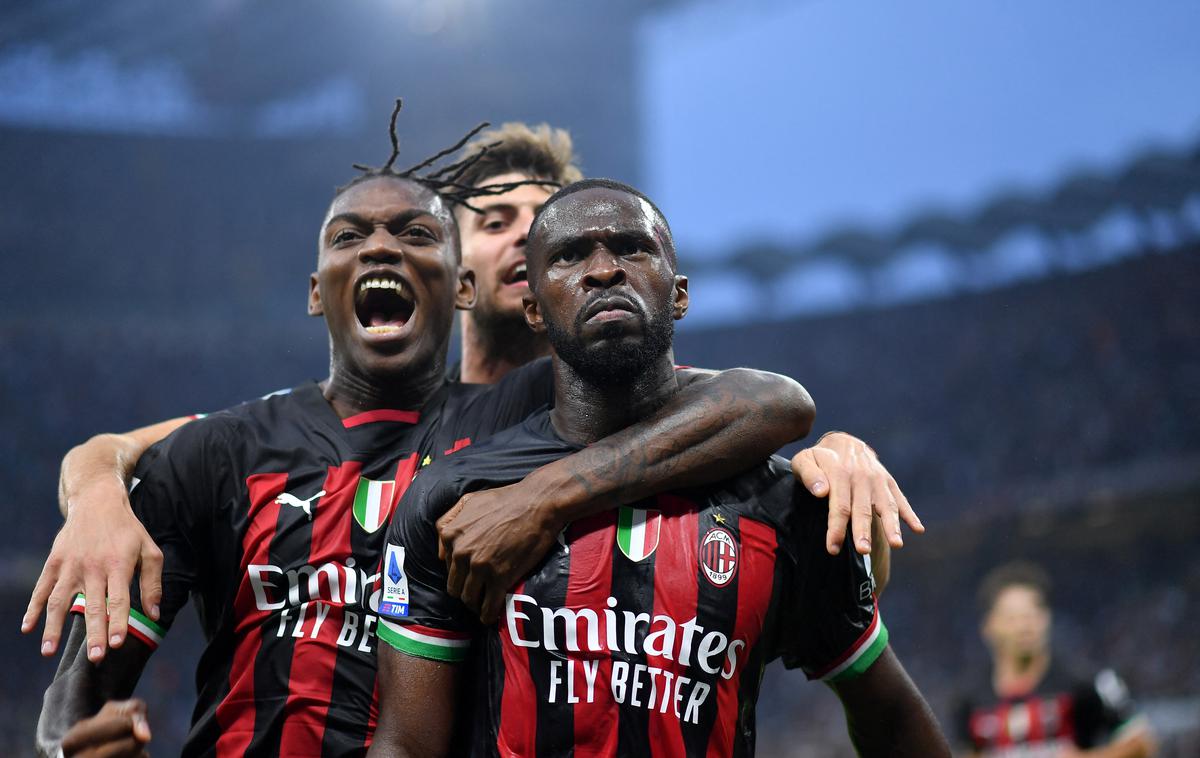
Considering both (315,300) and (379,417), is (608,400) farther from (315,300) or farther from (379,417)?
(315,300)

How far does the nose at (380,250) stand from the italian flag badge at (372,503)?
0.59m

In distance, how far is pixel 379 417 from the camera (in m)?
2.94

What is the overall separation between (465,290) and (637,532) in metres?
1.09

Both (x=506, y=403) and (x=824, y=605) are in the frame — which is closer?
(x=824, y=605)

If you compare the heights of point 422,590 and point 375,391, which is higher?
point 375,391

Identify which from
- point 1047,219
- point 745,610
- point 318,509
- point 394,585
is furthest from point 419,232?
Answer: point 1047,219

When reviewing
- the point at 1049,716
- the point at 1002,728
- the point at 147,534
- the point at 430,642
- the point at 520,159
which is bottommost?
the point at 1002,728

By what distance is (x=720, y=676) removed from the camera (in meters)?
2.31

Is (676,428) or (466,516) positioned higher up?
(676,428)

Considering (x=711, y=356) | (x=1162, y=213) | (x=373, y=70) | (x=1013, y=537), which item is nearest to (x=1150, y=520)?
(x=1013, y=537)

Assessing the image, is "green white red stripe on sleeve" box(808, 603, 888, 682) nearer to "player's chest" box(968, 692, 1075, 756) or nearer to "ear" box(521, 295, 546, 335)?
"ear" box(521, 295, 546, 335)

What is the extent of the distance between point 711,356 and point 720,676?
A: 81.3ft

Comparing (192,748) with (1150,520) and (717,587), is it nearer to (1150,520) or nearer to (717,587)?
(717,587)

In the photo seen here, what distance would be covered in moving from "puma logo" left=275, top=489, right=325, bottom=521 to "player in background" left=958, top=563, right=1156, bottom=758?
14.7 ft
